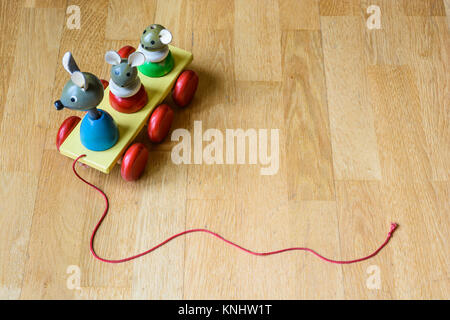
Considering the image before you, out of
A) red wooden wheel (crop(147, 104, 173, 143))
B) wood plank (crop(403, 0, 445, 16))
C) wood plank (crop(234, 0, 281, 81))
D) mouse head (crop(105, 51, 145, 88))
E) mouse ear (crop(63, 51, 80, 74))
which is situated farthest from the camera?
wood plank (crop(403, 0, 445, 16))

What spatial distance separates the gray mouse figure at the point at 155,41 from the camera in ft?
3.57

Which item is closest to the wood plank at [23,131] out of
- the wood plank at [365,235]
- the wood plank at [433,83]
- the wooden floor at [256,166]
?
the wooden floor at [256,166]

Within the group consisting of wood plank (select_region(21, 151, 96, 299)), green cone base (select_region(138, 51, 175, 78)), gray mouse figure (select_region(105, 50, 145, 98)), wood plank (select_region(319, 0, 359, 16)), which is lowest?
wood plank (select_region(21, 151, 96, 299))

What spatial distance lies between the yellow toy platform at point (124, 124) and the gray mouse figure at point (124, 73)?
71 mm

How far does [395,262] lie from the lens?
1.08 m

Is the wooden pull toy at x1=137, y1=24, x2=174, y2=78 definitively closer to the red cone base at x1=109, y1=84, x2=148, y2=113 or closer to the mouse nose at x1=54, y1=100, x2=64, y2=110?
the red cone base at x1=109, y1=84, x2=148, y2=113

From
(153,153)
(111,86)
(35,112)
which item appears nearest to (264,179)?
(153,153)

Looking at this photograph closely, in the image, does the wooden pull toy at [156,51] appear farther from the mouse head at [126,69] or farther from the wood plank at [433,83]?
the wood plank at [433,83]

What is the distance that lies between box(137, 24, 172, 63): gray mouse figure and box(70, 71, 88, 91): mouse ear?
227 mm

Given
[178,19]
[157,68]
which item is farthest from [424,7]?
[157,68]

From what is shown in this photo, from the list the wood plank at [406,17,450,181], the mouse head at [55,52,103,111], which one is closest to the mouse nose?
the mouse head at [55,52,103,111]

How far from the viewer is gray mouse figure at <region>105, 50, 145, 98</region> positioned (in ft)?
3.33

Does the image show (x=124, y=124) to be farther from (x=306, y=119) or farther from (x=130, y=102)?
(x=306, y=119)

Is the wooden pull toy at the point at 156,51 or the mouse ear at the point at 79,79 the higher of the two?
the mouse ear at the point at 79,79
